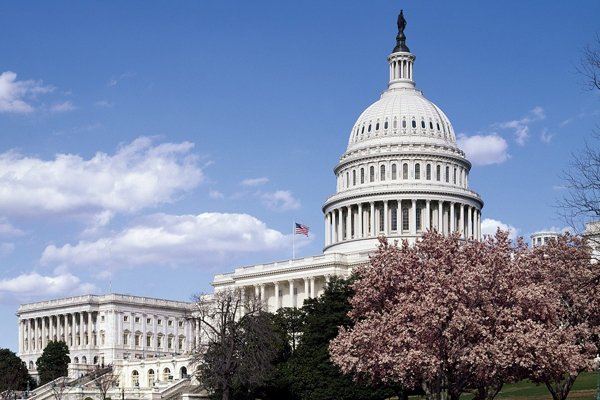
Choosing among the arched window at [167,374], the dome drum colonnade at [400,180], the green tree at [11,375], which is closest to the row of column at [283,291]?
the dome drum colonnade at [400,180]

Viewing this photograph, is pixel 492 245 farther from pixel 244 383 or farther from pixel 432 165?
pixel 432 165

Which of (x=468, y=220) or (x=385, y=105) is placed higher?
(x=385, y=105)

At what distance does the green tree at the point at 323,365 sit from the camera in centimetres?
8662

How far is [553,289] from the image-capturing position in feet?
209

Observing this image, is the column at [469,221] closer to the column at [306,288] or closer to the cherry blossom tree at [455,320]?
the column at [306,288]

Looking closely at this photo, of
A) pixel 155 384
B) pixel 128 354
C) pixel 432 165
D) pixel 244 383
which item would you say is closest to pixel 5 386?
pixel 155 384

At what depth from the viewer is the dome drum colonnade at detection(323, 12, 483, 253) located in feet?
518

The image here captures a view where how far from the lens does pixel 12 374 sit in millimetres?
143000

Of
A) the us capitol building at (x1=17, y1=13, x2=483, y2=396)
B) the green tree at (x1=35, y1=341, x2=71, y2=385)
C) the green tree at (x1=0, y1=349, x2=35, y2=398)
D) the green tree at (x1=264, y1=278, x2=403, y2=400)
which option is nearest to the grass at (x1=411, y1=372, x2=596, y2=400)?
the green tree at (x1=264, y1=278, x2=403, y2=400)

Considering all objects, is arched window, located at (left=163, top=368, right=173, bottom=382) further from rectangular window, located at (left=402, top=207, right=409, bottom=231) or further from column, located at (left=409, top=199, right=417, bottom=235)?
rectangular window, located at (left=402, top=207, right=409, bottom=231)

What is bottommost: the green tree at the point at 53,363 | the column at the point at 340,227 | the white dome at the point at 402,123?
the green tree at the point at 53,363

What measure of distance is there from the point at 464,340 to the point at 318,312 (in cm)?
3704

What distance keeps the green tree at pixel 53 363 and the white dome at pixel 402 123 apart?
55.3m

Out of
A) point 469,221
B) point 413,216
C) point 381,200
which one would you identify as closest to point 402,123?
point 381,200
